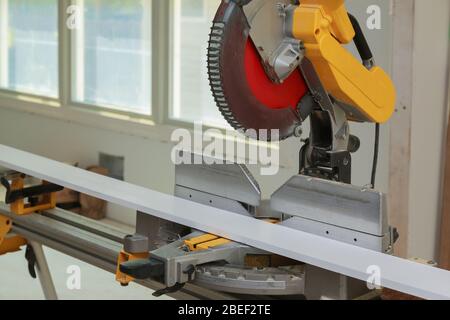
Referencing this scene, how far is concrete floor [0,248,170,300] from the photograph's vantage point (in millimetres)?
3982

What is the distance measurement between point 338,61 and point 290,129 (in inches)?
7.6

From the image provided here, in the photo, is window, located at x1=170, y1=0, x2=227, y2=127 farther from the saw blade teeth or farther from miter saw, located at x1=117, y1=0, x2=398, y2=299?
the saw blade teeth

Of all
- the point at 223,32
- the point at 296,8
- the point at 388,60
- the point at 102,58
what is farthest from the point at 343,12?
the point at 102,58

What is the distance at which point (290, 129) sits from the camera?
183 cm

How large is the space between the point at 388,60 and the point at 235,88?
6.01ft

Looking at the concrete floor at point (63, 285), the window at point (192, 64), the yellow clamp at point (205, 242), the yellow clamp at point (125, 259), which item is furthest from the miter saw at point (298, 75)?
the window at point (192, 64)

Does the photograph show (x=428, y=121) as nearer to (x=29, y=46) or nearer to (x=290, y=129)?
(x=290, y=129)

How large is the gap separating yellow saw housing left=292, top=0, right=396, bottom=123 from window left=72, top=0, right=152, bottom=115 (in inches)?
129

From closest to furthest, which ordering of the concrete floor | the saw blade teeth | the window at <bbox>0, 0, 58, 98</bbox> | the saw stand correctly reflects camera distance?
1. the saw blade teeth
2. the saw stand
3. the concrete floor
4. the window at <bbox>0, 0, 58, 98</bbox>

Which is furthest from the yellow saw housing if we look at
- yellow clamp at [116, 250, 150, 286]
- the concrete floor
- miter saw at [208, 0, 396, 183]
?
the concrete floor

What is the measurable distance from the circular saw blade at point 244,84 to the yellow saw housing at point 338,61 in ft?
0.27

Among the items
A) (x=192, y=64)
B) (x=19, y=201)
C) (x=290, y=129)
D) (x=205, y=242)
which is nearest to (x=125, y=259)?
(x=205, y=242)

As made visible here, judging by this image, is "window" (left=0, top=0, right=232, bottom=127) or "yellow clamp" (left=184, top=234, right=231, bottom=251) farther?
"window" (left=0, top=0, right=232, bottom=127)

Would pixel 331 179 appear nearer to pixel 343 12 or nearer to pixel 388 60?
pixel 343 12
